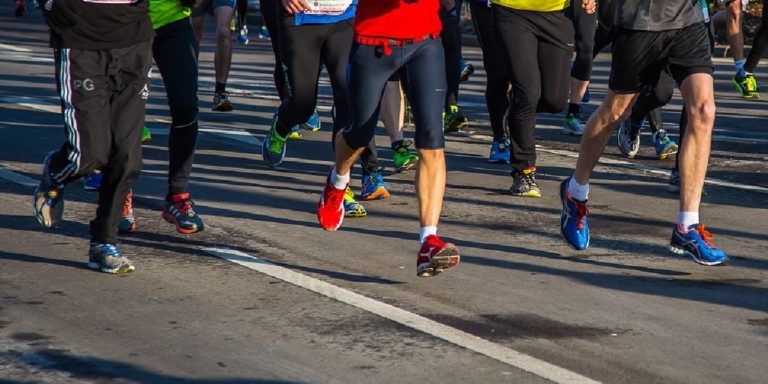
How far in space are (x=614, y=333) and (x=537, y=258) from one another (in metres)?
1.63

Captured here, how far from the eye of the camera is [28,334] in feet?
Result: 18.9

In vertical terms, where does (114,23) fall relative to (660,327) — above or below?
above

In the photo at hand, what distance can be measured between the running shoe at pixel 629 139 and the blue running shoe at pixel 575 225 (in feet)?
12.0

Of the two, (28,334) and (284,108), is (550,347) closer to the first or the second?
(28,334)

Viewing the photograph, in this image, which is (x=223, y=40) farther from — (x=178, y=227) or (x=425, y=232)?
(x=425, y=232)

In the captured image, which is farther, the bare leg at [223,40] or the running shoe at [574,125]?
the bare leg at [223,40]

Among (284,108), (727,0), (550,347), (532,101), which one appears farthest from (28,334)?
(727,0)

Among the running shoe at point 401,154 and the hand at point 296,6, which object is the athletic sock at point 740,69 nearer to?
the running shoe at point 401,154

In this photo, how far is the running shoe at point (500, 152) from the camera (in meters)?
10.9

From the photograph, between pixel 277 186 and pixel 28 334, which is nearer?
pixel 28 334

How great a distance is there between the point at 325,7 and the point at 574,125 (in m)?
4.90

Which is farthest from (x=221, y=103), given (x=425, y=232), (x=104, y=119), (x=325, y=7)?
(x=425, y=232)

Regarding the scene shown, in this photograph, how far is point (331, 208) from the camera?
7.73 m

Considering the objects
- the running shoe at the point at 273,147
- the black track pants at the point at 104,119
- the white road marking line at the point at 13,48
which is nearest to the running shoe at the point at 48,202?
the black track pants at the point at 104,119
